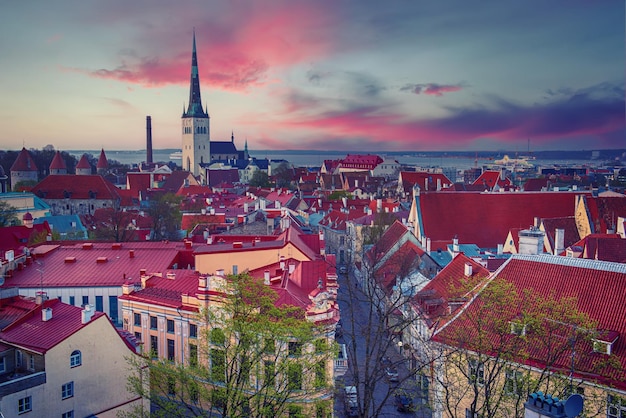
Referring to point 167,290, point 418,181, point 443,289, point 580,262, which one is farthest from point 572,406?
point 418,181

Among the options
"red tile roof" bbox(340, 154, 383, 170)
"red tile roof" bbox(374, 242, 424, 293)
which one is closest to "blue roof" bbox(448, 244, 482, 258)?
"red tile roof" bbox(374, 242, 424, 293)

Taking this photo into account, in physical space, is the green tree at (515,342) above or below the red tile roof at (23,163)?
below

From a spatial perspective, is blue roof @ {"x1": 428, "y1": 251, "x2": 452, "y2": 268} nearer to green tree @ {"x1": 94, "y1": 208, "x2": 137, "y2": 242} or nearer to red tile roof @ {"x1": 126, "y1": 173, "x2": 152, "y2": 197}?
green tree @ {"x1": 94, "y1": 208, "x2": 137, "y2": 242}

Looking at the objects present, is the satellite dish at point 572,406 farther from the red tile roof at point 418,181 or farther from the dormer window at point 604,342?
the red tile roof at point 418,181

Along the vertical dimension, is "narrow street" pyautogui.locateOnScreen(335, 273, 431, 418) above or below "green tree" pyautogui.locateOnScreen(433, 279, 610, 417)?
below

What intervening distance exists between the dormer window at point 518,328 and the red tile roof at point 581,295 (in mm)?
389

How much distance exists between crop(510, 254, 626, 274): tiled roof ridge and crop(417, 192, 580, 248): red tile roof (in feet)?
69.6

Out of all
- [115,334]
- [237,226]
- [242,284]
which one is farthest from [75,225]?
[242,284]

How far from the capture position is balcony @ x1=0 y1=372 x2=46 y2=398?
1831 cm

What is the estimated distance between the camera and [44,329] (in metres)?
20.7

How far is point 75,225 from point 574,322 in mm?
48633

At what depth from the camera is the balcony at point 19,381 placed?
18.3 m

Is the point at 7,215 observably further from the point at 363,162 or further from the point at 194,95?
the point at 194,95

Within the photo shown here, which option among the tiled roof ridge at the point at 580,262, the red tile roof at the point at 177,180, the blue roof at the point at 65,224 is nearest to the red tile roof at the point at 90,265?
the tiled roof ridge at the point at 580,262
